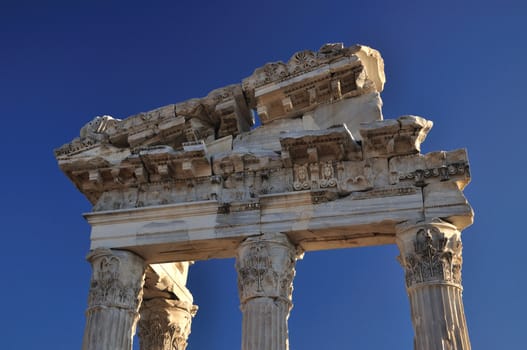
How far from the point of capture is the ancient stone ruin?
1301 cm

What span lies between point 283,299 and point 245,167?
301cm

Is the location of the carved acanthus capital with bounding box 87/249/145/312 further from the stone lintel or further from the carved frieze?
the carved frieze

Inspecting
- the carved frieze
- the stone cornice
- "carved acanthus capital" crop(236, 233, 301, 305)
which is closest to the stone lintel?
the stone cornice

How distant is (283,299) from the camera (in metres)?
13.3

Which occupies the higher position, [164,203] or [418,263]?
[164,203]

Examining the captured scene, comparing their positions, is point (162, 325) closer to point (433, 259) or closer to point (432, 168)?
point (433, 259)

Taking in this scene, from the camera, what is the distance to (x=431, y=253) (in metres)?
12.7

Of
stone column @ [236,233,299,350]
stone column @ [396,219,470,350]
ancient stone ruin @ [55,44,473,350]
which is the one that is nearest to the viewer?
stone column @ [396,219,470,350]

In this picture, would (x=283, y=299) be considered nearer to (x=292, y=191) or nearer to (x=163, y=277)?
(x=292, y=191)

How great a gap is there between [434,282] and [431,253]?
1.81 feet

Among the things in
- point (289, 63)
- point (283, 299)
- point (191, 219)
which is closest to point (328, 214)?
Result: point (283, 299)

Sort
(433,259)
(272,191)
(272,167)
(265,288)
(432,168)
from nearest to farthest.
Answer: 1. (433,259)
2. (265,288)
3. (432,168)
4. (272,191)
5. (272,167)

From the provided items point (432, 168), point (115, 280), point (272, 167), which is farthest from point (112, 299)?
point (432, 168)

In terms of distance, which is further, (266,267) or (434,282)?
(266,267)
